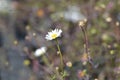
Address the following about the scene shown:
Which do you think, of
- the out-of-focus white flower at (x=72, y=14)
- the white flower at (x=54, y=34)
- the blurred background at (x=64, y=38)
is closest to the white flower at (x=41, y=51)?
the blurred background at (x=64, y=38)

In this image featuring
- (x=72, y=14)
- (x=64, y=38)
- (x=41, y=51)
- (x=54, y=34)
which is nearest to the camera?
(x=54, y=34)

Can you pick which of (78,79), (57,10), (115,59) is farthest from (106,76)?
(57,10)

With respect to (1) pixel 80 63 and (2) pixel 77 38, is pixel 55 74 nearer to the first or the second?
(1) pixel 80 63

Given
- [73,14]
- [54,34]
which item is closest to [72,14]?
[73,14]

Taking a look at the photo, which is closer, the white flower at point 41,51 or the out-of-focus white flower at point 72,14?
the white flower at point 41,51

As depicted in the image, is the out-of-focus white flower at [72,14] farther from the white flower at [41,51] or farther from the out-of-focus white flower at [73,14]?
the white flower at [41,51]

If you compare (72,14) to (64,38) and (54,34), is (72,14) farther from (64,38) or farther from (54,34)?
(54,34)

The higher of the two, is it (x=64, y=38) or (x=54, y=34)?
(x=64, y=38)

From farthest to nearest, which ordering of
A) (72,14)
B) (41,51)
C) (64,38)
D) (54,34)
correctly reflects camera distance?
(72,14)
(64,38)
(41,51)
(54,34)
